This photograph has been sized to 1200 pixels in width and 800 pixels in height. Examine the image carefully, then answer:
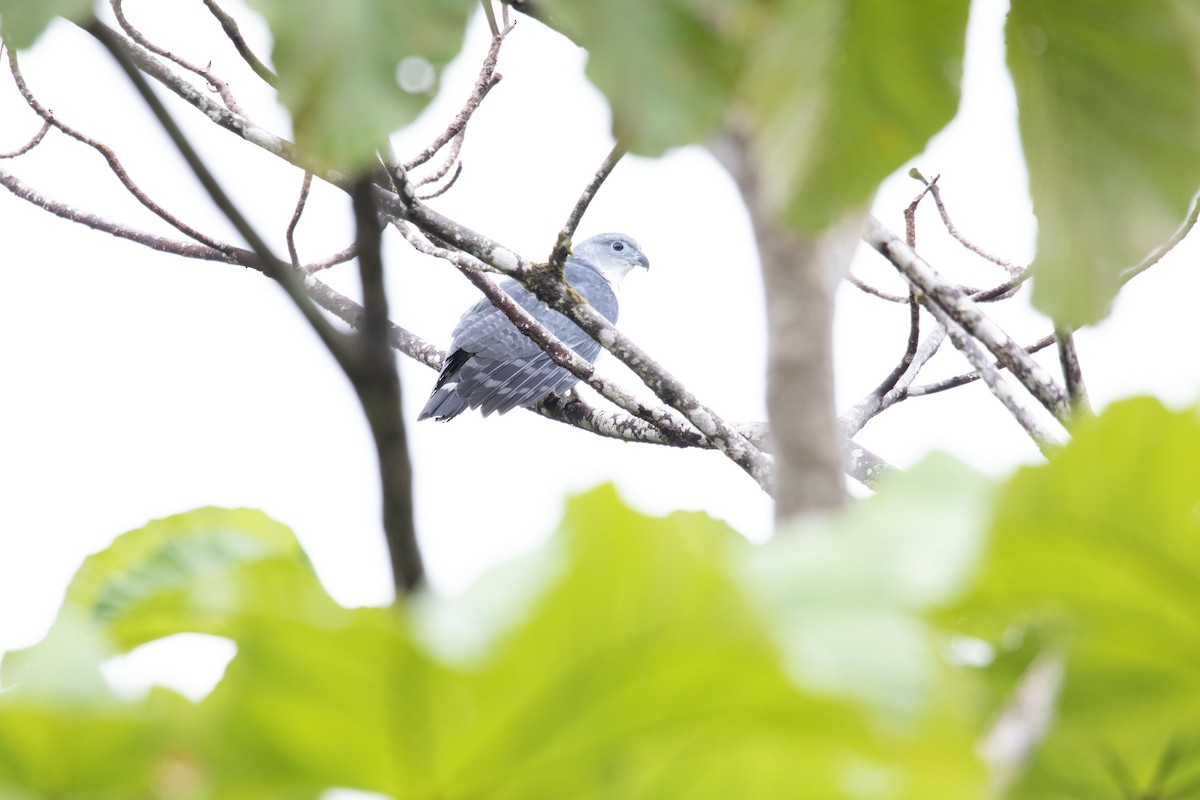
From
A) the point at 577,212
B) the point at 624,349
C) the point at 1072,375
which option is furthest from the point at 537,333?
the point at 1072,375

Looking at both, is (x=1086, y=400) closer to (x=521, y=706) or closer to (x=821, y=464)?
(x=821, y=464)

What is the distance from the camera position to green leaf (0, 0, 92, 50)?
1.49ft

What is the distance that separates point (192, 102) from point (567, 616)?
6.79 feet

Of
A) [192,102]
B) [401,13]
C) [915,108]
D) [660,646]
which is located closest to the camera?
[660,646]

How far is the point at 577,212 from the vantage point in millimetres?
2072

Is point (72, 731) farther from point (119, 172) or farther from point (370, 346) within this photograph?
point (119, 172)

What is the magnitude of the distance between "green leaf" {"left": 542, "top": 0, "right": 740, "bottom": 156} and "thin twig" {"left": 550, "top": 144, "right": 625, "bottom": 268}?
1299 mm

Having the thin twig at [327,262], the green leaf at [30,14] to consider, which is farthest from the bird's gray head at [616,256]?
the green leaf at [30,14]

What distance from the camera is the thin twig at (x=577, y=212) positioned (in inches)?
76.3

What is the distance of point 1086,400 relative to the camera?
1.11 metres

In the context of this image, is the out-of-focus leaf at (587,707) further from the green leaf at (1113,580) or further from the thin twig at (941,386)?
the thin twig at (941,386)

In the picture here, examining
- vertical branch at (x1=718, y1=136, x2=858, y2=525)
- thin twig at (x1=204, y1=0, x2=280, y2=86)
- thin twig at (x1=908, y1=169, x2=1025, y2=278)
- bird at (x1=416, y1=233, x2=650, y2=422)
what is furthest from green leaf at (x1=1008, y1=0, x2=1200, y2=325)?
bird at (x1=416, y1=233, x2=650, y2=422)

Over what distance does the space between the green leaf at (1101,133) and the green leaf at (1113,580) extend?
0.92ft

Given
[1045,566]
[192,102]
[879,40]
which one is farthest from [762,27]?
[192,102]
